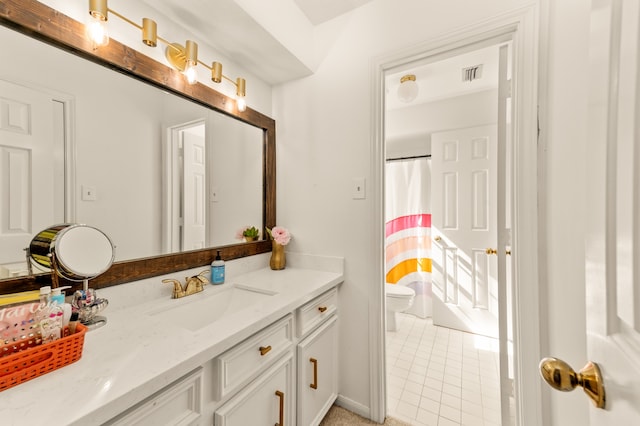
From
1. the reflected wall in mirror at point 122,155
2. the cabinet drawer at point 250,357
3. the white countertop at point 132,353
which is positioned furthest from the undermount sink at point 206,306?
the reflected wall in mirror at point 122,155

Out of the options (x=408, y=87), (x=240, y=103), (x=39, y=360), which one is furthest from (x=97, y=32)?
(x=408, y=87)

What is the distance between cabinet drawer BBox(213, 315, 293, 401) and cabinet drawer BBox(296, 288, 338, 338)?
0.22 feet

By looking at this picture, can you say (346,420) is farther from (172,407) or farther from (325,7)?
(325,7)

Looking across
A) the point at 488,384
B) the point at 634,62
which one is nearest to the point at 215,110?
the point at 634,62

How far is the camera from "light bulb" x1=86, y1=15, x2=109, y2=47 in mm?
939

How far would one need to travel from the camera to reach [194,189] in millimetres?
1417

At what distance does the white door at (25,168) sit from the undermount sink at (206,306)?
49cm

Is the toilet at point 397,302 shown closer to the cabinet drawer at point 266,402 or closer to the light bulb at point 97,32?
the cabinet drawer at point 266,402

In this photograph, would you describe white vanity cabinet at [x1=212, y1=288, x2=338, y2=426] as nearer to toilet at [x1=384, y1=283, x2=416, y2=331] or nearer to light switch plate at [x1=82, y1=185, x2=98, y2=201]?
light switch plate at [x1=82, y1=185, x2=98, y2=201]

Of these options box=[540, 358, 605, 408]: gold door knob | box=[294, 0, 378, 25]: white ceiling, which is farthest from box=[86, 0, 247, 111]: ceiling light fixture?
box=[540, 358, 605, 408]: gold door knob

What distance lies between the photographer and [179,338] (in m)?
0.81

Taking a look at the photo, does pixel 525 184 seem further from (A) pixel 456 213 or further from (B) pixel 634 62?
(A) pixel 456 213

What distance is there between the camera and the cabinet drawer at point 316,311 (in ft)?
3.99

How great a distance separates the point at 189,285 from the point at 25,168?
2.38 feet
